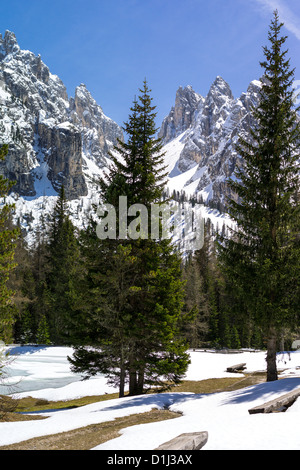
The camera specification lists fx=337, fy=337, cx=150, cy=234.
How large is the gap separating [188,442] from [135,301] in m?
11.4

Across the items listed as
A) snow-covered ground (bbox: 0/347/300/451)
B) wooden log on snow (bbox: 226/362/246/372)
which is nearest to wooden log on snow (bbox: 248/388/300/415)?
snow-covered ground (bbox: 0/347/300/451)

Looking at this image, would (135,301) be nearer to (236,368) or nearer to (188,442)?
(188,442)

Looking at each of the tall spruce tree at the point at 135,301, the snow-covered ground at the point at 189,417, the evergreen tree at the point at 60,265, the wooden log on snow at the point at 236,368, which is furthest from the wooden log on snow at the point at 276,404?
the evergreen tree at the point at 60,265

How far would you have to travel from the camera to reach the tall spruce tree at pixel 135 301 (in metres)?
15.7

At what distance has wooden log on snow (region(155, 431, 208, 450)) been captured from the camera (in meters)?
5.53

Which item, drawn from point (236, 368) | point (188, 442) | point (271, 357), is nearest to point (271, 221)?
point (271, 357)

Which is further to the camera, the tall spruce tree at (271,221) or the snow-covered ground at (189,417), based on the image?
the tall spruce tree at (271,221)

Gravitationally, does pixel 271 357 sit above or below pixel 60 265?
below

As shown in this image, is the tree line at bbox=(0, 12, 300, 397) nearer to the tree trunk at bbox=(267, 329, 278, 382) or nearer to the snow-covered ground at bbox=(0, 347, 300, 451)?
the tree trunk at bbox=(267, 329, 278, 382)

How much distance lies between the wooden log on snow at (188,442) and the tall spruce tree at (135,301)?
9.14 meters

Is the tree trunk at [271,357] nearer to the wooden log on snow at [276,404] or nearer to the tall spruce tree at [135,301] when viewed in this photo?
the tall spruce tree at [135,301]

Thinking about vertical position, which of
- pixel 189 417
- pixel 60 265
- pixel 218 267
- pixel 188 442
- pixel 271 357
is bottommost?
pixel 189 417

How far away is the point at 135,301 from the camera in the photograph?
17.0 meters

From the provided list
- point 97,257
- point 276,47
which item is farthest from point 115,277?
point 276,47
